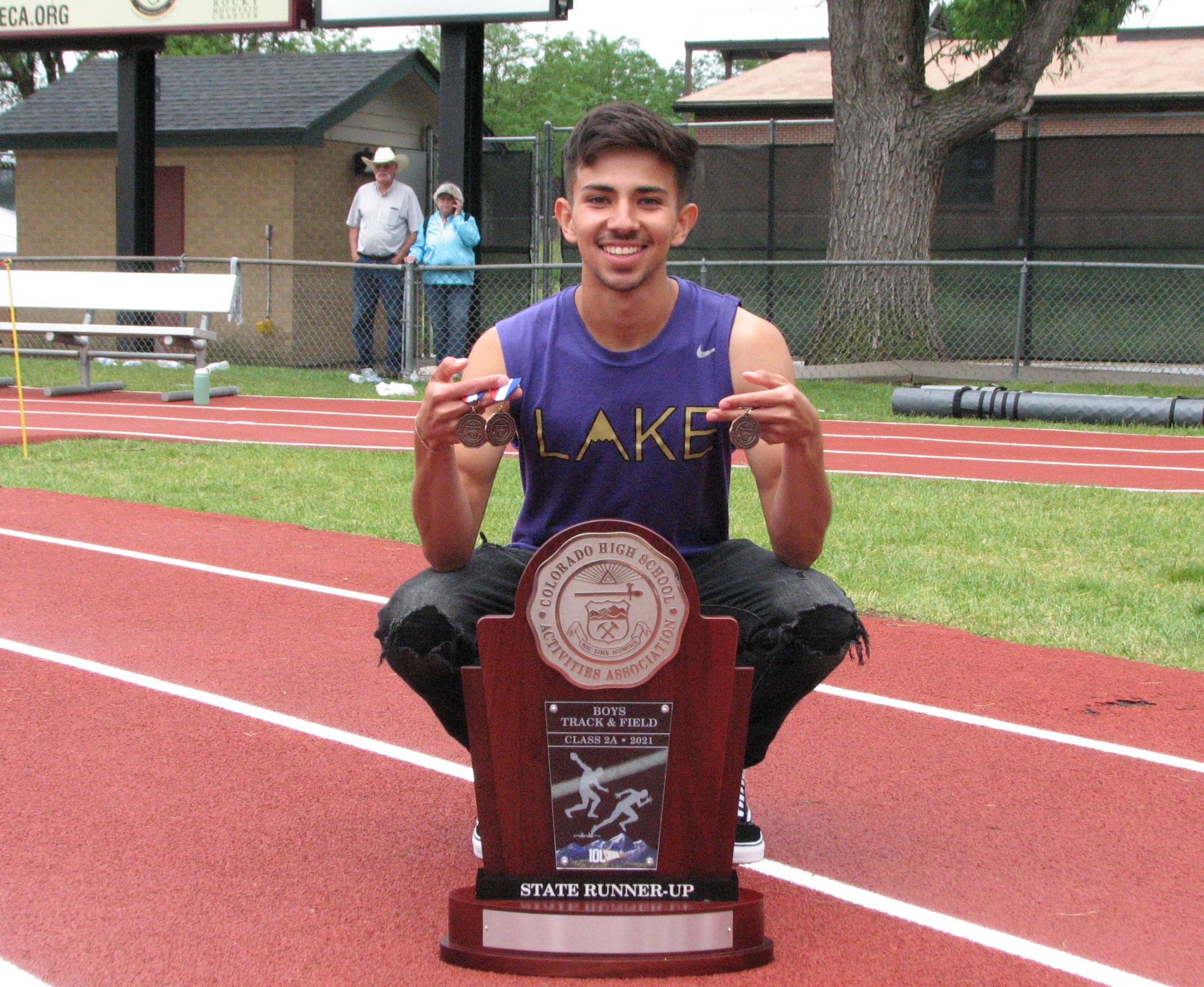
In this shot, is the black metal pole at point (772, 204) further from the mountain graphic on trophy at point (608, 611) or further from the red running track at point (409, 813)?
the mountain graphic on trophy at point (608, 611)

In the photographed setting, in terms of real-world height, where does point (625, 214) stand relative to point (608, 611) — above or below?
above

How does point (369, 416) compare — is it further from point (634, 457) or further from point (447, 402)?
point (447, 402)

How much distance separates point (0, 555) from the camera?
6609 millimetres

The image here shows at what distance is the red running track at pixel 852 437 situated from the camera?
31.8 ft

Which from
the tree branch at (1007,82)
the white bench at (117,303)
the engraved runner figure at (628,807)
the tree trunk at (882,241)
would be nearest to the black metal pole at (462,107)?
the white bench at (117,303)

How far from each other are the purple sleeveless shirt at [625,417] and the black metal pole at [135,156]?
14.9m

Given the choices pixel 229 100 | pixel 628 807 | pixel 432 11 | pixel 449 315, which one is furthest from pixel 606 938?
pixel 229 100

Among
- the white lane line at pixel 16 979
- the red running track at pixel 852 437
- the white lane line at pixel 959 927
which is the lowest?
the white lane line at pixel 16 979

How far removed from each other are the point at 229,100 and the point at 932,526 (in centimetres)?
1498

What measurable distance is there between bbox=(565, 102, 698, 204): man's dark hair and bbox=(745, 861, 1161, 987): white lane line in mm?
1578

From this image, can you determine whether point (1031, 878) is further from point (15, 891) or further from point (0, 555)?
point (0, 555)

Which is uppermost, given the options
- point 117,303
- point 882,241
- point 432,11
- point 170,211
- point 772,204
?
point 432,11

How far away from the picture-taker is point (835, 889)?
3.20m

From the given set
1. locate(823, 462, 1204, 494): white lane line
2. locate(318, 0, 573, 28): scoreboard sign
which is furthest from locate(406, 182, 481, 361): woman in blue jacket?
locate(823, 462, 1204, 494): white lane line
